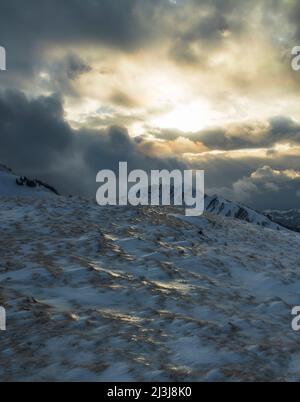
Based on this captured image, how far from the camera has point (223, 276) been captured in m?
15.9

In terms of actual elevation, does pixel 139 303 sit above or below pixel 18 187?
below

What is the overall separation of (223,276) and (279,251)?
7643mm

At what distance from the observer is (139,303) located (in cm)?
1176

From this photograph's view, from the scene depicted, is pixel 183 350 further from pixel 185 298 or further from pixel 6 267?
pixel 6 267

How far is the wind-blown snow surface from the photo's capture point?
26.3ft

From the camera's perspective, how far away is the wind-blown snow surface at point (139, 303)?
802cm

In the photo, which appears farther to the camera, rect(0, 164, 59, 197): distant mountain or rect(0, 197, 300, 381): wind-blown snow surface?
rect(0, 164, 59, 197): distant mountain

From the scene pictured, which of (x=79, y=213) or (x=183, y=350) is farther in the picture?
(x=79, y=213)

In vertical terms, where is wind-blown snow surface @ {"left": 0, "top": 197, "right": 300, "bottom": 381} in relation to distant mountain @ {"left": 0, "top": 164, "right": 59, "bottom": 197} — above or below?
below

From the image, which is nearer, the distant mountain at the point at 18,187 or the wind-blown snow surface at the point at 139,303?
the wind-blown snow surface at the point at 139,303

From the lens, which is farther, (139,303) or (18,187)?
(18,187)
